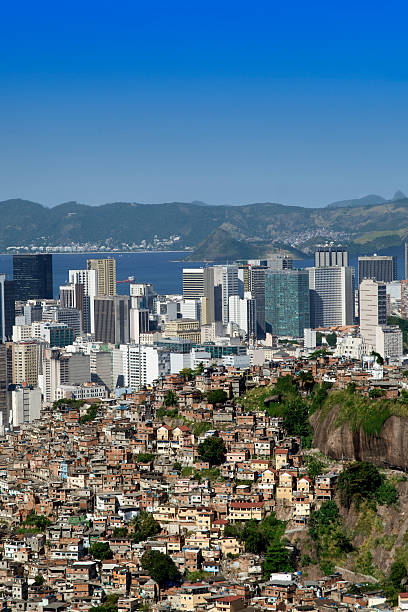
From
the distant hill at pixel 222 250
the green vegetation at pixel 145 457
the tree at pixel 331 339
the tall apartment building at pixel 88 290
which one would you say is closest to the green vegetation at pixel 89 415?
the green vegetation at pixel 145 457

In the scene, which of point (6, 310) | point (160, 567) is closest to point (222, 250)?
point (6, 310)

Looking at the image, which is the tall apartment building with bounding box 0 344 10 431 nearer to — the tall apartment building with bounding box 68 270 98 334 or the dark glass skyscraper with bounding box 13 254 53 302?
the tall apartment building with bounding box 68 270 98 334

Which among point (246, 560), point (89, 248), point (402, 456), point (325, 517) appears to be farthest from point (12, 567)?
point (89, 248)

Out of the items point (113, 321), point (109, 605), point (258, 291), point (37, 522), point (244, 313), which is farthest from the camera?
point (258, 291)

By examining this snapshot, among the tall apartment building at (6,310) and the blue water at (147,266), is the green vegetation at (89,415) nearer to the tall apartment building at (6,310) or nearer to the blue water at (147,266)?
the tall apartment building at (6,310)

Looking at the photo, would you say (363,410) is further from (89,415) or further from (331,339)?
(331,339)

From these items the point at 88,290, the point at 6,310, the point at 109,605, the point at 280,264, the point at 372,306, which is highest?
the point at 280,264
